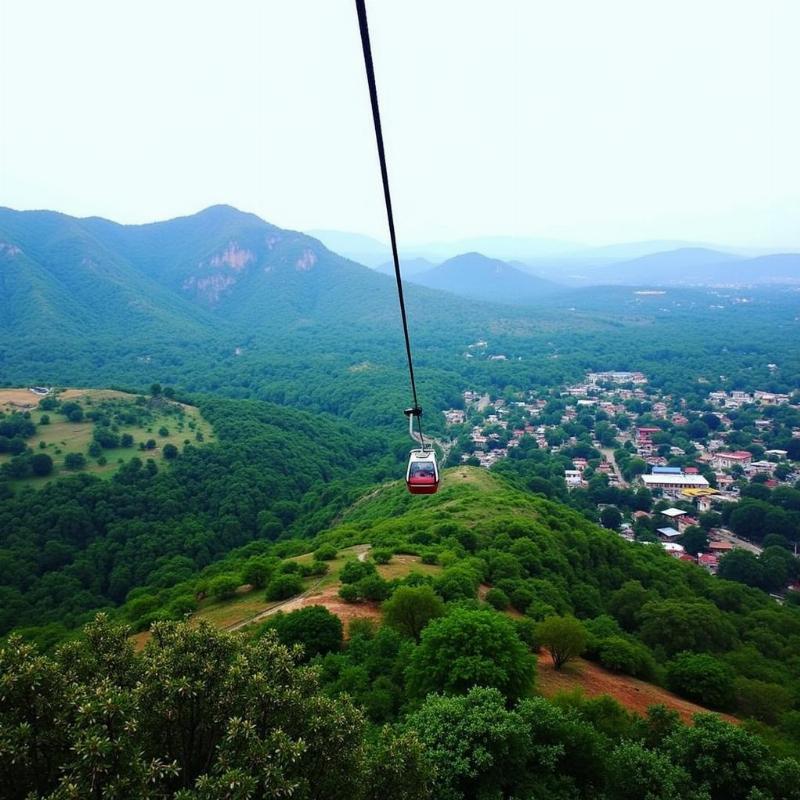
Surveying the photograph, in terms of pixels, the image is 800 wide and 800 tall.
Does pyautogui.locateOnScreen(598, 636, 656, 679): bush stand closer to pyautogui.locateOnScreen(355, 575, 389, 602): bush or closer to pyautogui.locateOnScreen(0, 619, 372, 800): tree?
pyautogui.locateOnScreen(355, 575, 389, 602): bush

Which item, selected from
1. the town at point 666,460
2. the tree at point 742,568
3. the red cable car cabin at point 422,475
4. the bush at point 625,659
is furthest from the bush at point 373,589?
the town at point 666,460

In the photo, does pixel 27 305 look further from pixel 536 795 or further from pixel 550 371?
pixel 536 795

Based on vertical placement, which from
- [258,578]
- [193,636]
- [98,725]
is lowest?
[258,578]

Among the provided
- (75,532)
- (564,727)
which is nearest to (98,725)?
(564,727)

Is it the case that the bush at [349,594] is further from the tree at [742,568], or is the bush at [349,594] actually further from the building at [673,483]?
the building at [673,483]

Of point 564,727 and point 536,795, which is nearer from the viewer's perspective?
point 536,795

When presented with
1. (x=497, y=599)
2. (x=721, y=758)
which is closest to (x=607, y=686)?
(x=497, y=599)
